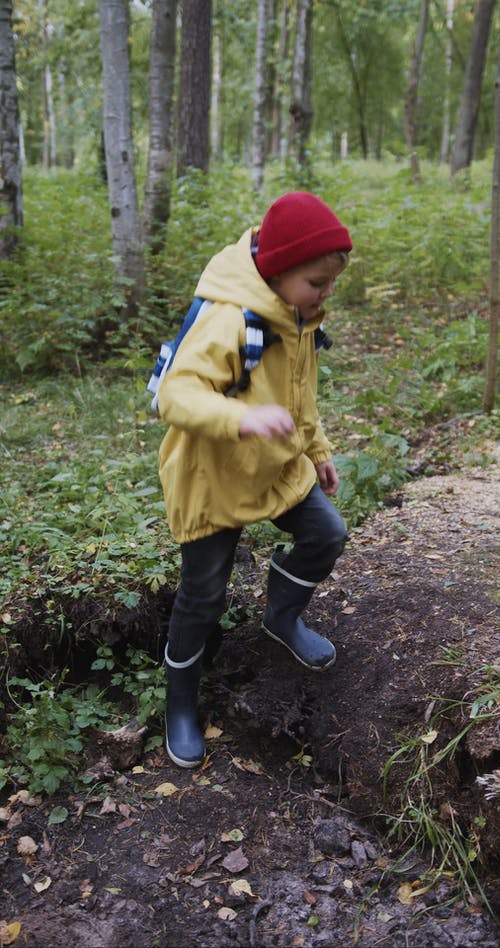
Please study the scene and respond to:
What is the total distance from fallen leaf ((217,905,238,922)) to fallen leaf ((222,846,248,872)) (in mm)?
156

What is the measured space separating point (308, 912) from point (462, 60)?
100 ft

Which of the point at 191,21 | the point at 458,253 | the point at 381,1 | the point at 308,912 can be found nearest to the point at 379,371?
the point at 458,253

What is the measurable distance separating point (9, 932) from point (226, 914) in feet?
2.19

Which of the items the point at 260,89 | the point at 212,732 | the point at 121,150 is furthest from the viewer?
the point at 260,89

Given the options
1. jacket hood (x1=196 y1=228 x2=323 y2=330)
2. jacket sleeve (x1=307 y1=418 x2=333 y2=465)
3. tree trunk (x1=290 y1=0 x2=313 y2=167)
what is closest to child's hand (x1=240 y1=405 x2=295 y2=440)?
jacket hood (x1=196 y1=228 x2=323 y2=330)

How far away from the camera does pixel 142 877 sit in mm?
2402

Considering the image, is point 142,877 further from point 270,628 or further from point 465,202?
point 465,202

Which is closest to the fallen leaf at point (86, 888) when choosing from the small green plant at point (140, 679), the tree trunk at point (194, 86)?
the small green plant at point (140, 679)

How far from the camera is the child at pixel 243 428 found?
6.76ft

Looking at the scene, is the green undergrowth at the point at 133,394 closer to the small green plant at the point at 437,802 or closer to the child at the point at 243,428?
the child at the point at 243,428

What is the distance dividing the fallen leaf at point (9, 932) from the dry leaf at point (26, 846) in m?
0.31

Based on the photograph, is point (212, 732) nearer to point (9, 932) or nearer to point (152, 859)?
point (152, 859)

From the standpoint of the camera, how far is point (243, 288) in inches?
86.4

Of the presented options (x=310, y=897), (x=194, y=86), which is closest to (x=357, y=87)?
(x=194, y=86)
